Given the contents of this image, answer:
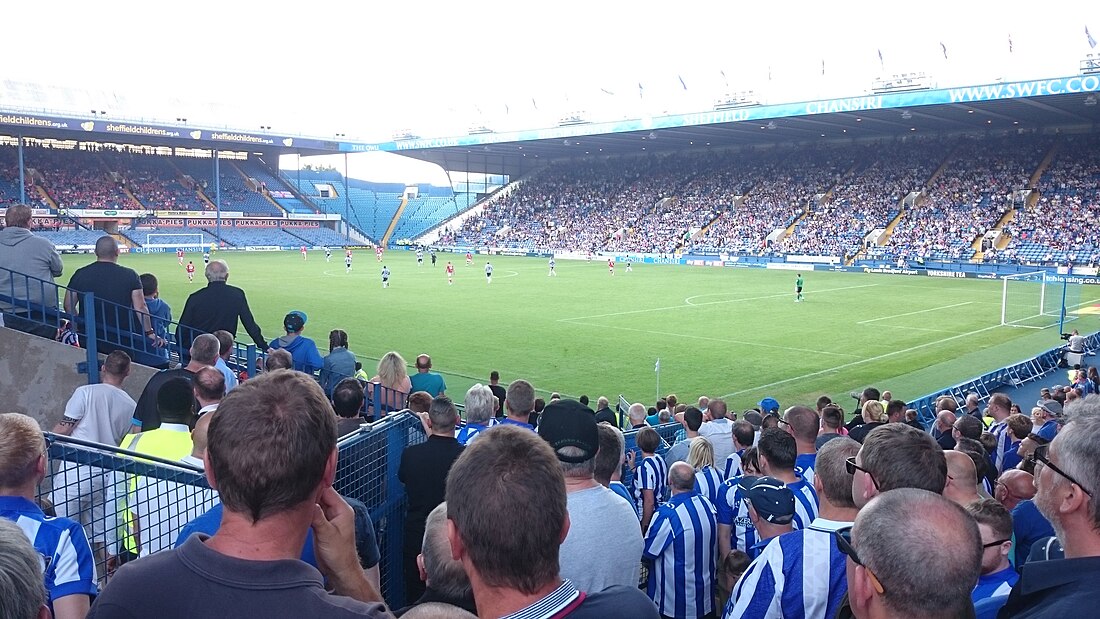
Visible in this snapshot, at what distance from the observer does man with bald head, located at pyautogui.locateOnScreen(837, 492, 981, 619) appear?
99.2 inches

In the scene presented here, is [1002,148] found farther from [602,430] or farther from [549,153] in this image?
[602,430]

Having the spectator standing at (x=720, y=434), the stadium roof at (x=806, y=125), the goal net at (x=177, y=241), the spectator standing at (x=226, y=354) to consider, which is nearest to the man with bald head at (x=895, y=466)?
the spectator standing at (x=720, y=434)

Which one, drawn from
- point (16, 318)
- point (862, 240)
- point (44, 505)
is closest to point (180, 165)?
point (862, 240)

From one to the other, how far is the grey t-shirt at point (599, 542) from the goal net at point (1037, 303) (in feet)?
87.7

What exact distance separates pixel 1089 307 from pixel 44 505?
3730 centimetres

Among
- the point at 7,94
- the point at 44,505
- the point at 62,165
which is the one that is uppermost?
the point at 7,94

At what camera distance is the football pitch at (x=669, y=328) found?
1936cm

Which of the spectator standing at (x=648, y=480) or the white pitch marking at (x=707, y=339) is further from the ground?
the spectator standing at (x=648, y=480)

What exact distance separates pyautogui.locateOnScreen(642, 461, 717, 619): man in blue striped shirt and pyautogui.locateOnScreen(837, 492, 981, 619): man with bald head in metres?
2.35

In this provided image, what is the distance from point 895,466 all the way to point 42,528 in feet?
12.3

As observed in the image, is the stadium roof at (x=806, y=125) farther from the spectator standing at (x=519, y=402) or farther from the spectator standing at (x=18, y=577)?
the spectator standing at (x=18, y=577)

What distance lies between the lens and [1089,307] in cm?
3256

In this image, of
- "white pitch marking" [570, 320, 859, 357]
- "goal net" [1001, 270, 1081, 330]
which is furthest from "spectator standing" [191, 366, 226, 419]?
"goal net" [1001, 270, 1081, 330]

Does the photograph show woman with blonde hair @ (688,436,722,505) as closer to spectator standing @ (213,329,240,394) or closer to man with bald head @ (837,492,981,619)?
man with bald head @ (837,492,981,619)
